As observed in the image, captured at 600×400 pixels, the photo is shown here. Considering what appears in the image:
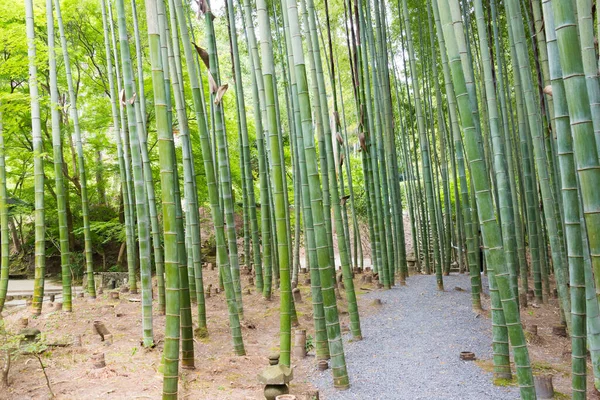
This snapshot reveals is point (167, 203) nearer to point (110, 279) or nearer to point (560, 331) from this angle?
point (560, 331)

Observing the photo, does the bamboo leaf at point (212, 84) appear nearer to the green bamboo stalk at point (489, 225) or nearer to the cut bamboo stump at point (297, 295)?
the green bamboo stalk at point (489, 225)

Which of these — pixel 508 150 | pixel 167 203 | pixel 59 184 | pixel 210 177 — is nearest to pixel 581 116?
pixel 167 203

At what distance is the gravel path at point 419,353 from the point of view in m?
2.81

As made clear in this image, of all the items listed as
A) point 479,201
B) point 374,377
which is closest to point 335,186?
point 374,377

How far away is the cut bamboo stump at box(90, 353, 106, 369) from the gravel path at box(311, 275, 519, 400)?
1.40 m

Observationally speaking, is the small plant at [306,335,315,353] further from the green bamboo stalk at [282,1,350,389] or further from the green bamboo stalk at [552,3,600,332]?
the green bamboo stalk at [552,3,600,332]

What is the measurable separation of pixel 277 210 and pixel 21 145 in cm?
643

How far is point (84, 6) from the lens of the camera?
24.6 ft

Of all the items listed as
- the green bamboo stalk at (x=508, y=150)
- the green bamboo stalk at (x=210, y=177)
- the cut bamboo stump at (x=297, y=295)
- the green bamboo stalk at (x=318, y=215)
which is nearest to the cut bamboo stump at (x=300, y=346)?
the green bamboo stalk at (x=210, y=177)

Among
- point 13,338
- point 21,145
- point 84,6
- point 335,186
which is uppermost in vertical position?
point 84,6

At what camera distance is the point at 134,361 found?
3.29 metres

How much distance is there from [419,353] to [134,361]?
204cm

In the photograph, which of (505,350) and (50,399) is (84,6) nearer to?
(50,399)

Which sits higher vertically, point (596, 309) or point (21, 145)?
point (21, 145)
